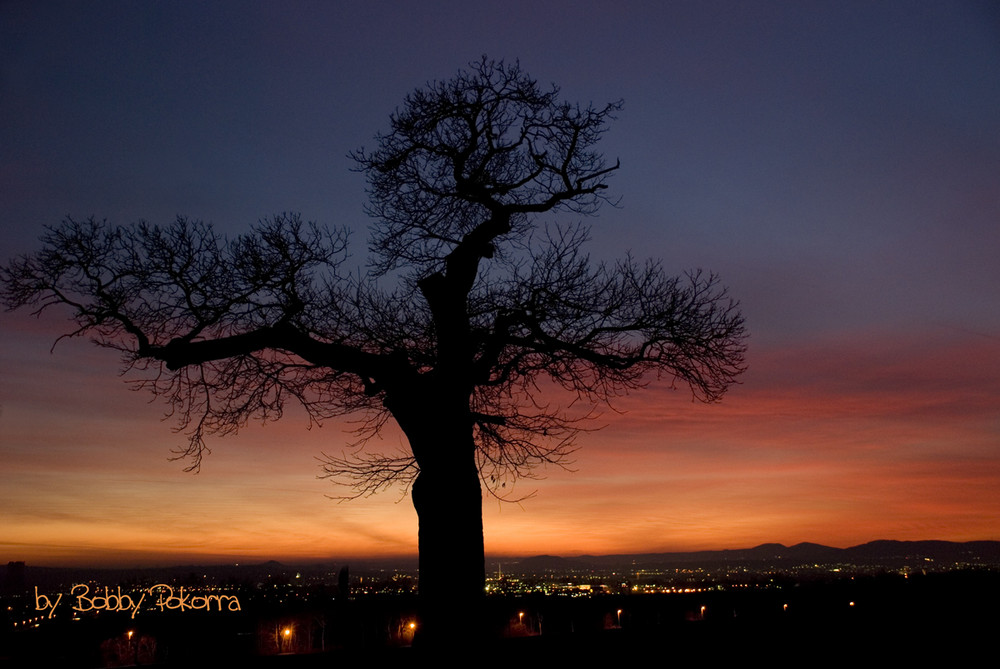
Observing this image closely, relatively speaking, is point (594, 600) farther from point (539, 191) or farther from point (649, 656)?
point (539, 191)

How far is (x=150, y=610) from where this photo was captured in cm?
1595

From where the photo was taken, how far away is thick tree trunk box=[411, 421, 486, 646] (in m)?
8.81

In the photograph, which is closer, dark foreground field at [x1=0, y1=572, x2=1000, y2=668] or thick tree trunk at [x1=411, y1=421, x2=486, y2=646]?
thick tree trunk at [x1=411, y1=421, x2=486, y2=646]

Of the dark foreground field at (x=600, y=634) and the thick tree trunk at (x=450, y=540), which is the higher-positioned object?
the thick tree trunk at (x=450, y=540)

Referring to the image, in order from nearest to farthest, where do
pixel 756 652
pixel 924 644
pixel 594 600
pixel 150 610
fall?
pixel 756 652, pixel 924 644, pixel 150 610, pixel 594 600

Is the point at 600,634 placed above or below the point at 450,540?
below

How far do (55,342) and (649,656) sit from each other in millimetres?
8274

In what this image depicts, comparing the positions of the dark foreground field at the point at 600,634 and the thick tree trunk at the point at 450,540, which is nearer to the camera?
the thick tree trunk at the point at 450,540

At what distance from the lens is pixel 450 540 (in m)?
9.12

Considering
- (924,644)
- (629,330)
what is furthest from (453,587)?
(924,644)

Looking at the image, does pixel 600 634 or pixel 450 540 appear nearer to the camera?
pixel 450 540

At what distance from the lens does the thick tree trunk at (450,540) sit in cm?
881

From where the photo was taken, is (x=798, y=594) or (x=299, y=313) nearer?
(x=299, y=313)

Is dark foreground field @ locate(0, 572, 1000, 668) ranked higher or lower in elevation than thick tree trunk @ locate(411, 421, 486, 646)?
lower
